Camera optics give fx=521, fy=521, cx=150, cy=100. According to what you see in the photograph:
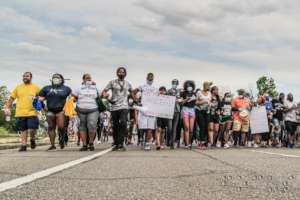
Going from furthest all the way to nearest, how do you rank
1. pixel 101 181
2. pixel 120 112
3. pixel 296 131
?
pixel 296 131
pixel 120 112
pixel 101 181

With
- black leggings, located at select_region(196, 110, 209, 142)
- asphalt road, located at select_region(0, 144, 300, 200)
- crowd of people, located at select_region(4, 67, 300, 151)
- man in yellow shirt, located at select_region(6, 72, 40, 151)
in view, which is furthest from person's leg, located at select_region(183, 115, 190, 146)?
asphalt road, located at select_region(0, 144, 300, 200)

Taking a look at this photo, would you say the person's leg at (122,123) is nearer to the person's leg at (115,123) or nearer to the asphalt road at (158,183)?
the person's leg at (115,123)

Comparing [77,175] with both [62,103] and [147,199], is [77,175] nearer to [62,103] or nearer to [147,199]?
[147,199]

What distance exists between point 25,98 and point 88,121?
5.52 feet

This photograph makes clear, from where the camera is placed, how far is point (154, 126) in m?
13.7

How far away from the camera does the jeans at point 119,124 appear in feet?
40.9

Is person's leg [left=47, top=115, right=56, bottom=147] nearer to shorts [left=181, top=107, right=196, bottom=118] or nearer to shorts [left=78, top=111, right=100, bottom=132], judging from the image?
shorts [left=78, top=111, right=100, bottom=132]

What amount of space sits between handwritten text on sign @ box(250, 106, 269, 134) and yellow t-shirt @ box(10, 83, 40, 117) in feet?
26.1

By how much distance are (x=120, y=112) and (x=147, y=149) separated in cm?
112

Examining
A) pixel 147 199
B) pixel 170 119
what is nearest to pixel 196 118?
pixel 170 119

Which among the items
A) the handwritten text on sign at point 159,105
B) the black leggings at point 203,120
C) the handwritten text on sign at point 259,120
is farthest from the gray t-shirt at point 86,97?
the handwritten text on sign at point 259,120

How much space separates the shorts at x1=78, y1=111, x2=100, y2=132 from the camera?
40.9 ft

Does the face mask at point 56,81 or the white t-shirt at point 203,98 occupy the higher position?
the face mask at point 56,81

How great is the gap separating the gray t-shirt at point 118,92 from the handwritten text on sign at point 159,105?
1.54 metres
